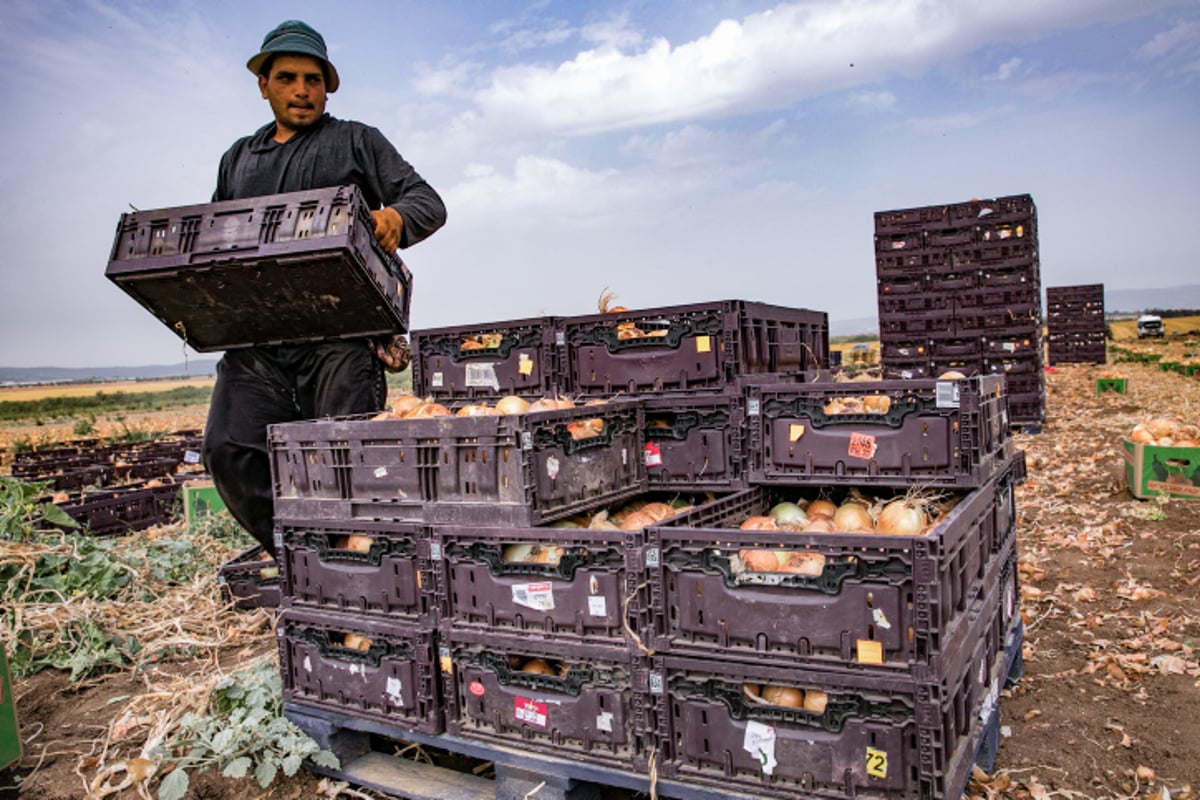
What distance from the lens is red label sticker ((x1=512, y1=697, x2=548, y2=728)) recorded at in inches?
124

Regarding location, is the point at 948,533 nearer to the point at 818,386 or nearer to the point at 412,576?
the point at 818,386

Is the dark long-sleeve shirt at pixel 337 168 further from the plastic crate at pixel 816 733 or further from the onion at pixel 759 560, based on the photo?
the plastic crate at pixel 816 733

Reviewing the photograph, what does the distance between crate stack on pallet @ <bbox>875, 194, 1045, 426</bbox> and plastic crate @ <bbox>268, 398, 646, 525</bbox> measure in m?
9.14

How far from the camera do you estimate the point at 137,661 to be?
16.9 feet

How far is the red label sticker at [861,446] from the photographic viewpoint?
3.60 metres

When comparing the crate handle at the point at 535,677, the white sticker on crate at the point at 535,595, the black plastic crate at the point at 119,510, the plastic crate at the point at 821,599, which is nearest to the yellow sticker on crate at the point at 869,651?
the plastic crate at the point at 821,599

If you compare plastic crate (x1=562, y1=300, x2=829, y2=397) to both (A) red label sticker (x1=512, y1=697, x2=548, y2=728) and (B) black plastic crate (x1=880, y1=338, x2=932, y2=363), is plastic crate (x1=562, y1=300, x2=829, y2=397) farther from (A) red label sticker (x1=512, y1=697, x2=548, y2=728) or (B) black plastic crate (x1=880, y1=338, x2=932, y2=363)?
(B) black plastic crate (x1=880, y1=338, x2=932, y2=363)

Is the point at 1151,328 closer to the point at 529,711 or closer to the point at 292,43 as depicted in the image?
the point at 292,43

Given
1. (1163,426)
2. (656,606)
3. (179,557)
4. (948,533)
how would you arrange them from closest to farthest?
(948,533)
(656,606)
(179,557)
(1163,426)

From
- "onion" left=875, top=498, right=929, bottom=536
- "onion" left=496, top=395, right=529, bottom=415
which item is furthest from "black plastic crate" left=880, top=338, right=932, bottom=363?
"onion" left=496, top=395, right=529, bottom=415

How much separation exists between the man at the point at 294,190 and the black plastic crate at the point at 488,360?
345mm

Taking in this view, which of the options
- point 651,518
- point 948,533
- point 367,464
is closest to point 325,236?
point 367,464

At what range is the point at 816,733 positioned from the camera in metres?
2.62

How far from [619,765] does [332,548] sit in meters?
1.62
